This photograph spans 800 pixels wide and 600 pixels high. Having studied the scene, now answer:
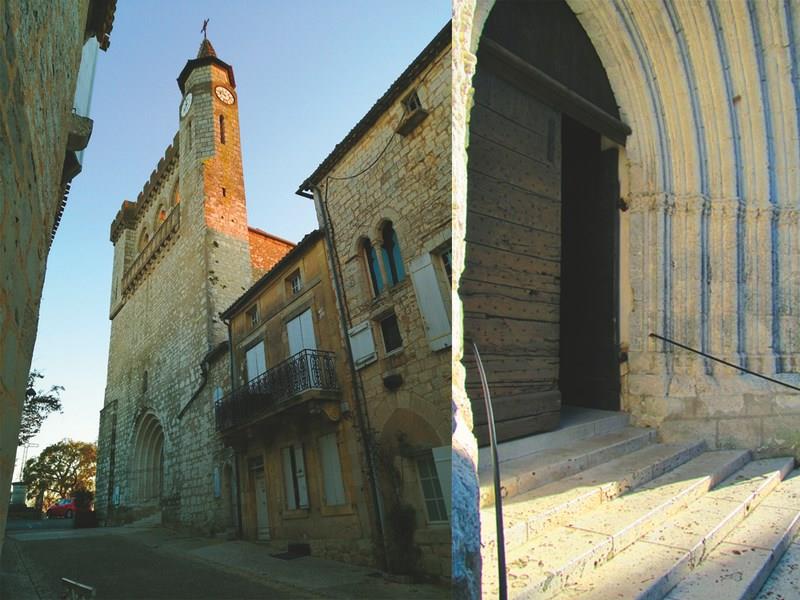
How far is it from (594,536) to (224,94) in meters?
2.36

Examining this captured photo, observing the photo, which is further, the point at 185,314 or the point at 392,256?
the point at 185,314

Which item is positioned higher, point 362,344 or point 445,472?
point 362,344

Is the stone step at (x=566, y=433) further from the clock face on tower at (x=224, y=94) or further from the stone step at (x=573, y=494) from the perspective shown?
the clock face on tower at (x=224, y=94)

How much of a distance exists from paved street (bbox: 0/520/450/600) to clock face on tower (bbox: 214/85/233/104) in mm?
1594

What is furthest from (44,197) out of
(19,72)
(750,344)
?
(750,344)

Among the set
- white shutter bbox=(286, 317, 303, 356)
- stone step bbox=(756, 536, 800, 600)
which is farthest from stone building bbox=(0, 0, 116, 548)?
stone step bbox=(756, 536, 800, 600)

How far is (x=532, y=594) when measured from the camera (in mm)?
1940

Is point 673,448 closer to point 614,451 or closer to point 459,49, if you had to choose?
point 614,451

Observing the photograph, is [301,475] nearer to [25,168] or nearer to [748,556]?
[25,168]

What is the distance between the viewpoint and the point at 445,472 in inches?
63.2

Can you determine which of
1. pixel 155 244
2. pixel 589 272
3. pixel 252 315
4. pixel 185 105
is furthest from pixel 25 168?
pixel 589 272

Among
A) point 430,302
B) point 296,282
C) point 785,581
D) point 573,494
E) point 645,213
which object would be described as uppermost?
point 645,213

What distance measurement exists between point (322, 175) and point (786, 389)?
13.5 ft

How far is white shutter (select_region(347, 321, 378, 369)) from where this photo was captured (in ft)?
5.41
